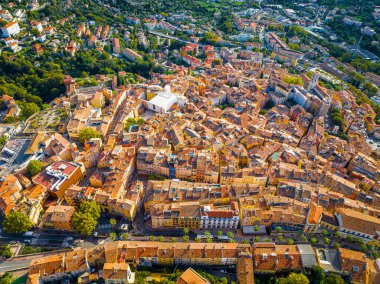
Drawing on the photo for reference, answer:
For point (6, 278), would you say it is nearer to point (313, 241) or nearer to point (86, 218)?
point (86, 218)

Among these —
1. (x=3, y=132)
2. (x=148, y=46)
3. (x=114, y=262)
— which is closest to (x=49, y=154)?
(x=3, y=132)

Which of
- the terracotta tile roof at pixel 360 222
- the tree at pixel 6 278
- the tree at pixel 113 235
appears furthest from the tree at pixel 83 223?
the terracotta tile roof at pixel 360 222

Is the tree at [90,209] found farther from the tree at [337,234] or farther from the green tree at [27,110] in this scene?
the tree at [337,234]

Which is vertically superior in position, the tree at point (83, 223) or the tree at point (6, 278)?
the tree at point (83, 223)

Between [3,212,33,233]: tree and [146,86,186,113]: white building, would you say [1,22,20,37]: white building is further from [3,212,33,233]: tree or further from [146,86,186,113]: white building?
[3,212,33,233]: tree

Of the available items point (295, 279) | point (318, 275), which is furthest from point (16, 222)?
point (318, 275)

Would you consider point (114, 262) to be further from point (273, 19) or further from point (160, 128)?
point (273, 19)
